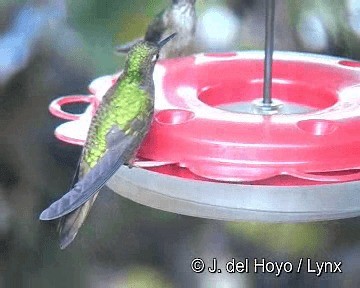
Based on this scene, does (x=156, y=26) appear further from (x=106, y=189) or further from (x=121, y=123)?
(x=121, y=123)

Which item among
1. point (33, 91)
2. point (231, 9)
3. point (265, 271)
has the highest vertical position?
point (231, 9)

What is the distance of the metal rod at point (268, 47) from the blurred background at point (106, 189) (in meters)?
0.46

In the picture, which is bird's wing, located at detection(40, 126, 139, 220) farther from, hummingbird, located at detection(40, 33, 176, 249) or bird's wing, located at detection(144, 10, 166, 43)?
bird's wing, located at detection(144, 10, 166, 43)

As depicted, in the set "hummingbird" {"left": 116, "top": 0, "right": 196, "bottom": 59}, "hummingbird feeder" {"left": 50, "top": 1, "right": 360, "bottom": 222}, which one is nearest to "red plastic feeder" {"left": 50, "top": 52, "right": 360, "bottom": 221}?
"hummingbird feeder" {"left": 50, "top": 1, "right": 360, "bottom": 222}

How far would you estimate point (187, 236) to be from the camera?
1390mm

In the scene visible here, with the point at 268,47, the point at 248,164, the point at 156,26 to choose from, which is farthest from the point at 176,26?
the point at 248,164

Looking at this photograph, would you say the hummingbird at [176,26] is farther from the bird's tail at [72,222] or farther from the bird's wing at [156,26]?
the bird's tail at [72,222]

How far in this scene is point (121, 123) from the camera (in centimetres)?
77

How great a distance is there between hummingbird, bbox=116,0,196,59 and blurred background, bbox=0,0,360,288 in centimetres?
2

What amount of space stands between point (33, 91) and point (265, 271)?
1.82 feet

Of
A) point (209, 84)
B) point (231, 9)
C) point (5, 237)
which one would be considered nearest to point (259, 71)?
point (209, 84)

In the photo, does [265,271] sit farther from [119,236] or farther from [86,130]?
Result: [86,130]

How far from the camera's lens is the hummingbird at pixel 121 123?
73cm

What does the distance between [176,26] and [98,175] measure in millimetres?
631
